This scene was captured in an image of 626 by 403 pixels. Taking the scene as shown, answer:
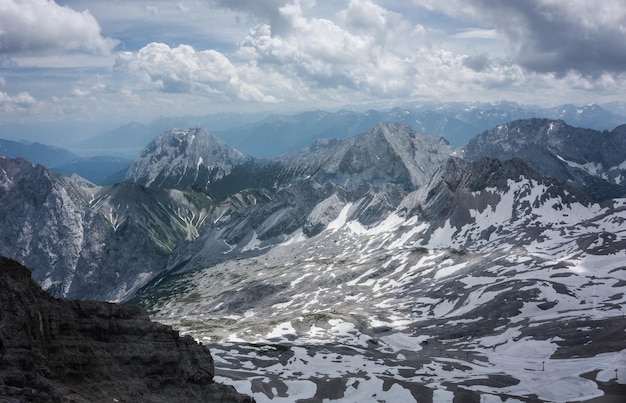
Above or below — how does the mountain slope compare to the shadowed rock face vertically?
below

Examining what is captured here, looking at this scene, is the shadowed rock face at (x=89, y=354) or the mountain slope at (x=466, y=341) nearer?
the shadowed rock face at (x=89, y=354)

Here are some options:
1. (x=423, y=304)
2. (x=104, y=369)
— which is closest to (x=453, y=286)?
(x=423, y=304)

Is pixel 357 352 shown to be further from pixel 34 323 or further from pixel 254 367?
pixel 34 323

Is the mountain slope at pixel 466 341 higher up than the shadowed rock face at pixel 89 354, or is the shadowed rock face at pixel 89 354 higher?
the shadowed rock face at pixel 89 354

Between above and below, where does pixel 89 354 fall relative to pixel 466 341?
above

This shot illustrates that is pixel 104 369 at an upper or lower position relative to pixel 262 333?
upper

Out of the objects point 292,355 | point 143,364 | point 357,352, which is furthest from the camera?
point 357,352

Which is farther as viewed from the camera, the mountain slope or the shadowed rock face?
the mountain slope

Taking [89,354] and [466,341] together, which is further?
[466,341]
